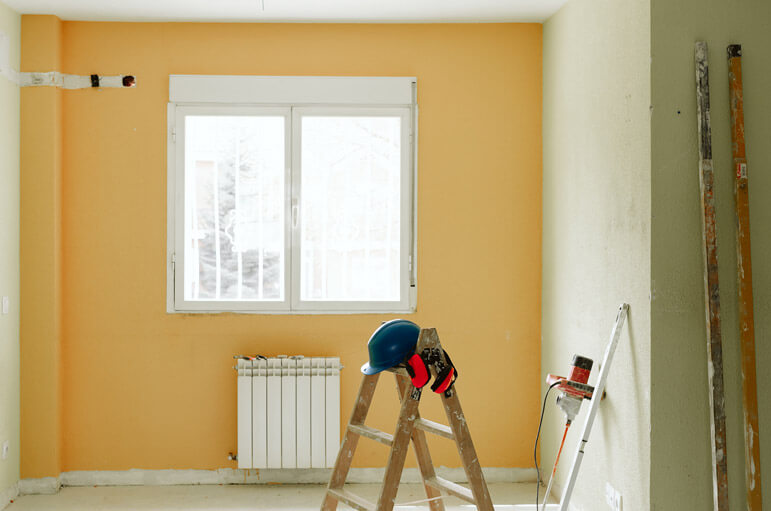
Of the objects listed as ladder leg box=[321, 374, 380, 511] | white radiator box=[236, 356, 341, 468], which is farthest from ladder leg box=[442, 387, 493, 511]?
white radiator box=[236, 356, 341, 468]

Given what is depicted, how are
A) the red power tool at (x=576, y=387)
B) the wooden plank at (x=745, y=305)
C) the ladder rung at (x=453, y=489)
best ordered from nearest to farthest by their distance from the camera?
the wooden plank at (x=745, y=305) < the ladder rung at (x=453, y=489) < the red power tool at (x=576, y=387)

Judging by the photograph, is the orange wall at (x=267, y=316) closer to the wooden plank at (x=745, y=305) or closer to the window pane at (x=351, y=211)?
the window pane at (x=351, y=211)

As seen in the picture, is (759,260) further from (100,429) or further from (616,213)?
(100,429)

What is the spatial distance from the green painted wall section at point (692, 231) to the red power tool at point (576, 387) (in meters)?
0.39

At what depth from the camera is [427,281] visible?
4.11 metres

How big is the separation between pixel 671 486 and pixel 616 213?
1.15 metres

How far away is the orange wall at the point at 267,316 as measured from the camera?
4055 mm

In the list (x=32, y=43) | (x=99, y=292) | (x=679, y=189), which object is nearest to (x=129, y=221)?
(x=99, y=292)

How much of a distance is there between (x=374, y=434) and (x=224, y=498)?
1631 millimetres

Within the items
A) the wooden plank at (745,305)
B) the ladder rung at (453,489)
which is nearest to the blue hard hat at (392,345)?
the ladder rung at (453,489)

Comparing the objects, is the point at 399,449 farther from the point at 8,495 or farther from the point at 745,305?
the point at 8,495

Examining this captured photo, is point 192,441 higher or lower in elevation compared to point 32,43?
lower

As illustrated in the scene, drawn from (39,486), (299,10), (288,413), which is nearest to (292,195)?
(299,10)

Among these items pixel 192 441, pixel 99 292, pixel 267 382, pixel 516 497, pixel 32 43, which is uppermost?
pixel 32 43
